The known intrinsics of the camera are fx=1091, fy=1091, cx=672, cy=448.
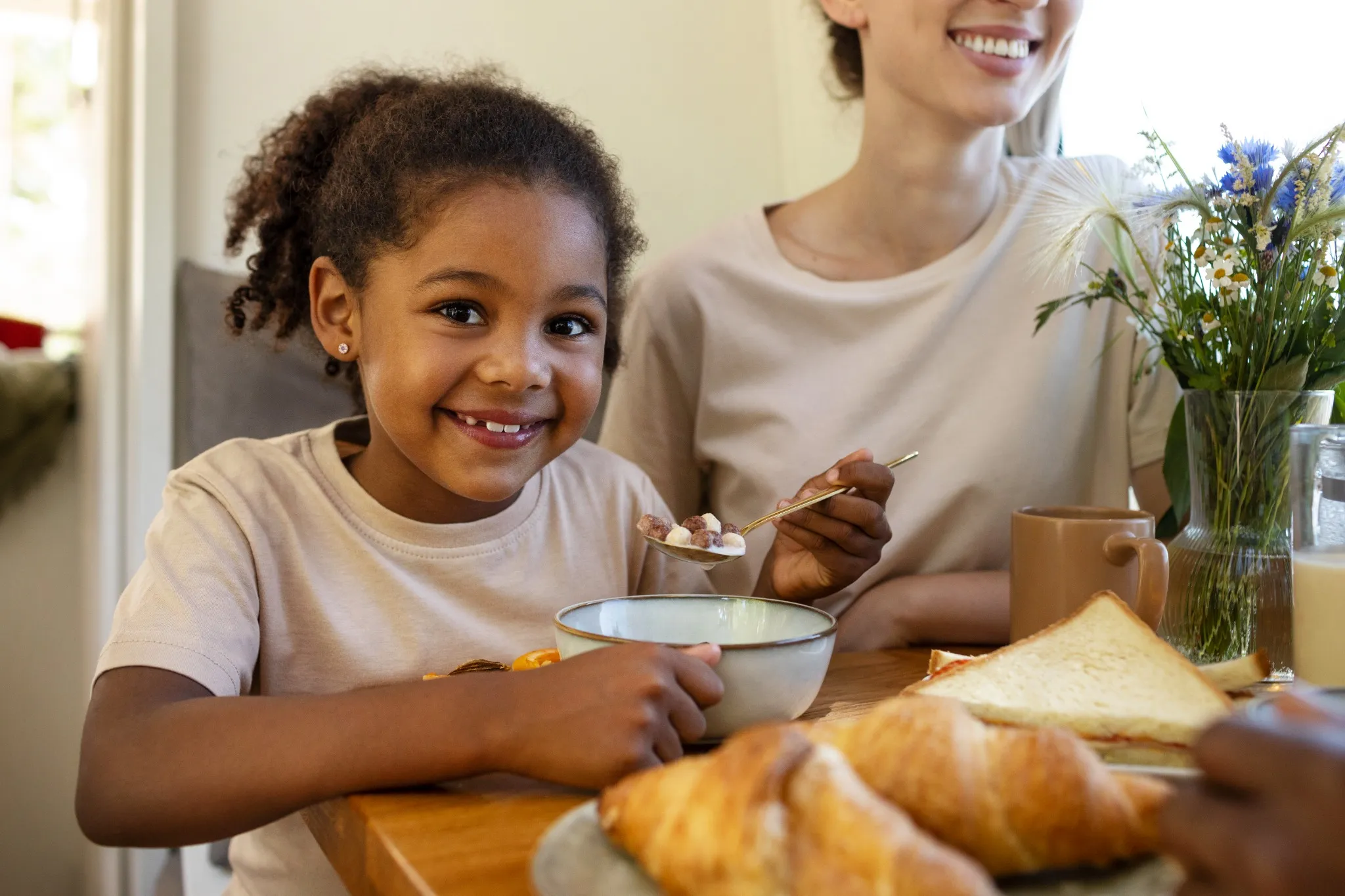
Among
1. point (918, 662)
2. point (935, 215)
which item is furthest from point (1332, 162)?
point (935, 215)

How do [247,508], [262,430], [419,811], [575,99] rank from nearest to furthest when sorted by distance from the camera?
1. [419,811]
2. [247,508]
3. [262,430]
4. [575,99]

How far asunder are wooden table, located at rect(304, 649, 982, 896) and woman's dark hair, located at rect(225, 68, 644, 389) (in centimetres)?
56

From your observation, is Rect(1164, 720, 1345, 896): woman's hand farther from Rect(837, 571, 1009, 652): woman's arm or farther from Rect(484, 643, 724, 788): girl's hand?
Rect(837, 571, 1009, 652): woman's arm

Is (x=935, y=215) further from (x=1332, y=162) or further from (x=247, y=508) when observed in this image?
(x=247, y=508)

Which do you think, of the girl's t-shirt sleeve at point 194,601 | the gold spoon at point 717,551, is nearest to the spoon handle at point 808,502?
the gold spoon at point 717,551

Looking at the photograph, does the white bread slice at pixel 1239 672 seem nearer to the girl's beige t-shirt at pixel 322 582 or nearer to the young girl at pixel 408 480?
the young girl at pixel 408 480

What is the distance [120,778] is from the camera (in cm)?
69

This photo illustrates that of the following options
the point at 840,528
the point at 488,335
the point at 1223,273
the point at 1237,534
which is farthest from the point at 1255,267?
the point at 488,335

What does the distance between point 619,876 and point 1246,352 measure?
0.69 metres

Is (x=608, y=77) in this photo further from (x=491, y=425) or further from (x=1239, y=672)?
(x=1239, y=672)

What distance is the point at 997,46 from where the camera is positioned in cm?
133

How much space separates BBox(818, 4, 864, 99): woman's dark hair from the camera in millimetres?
1660

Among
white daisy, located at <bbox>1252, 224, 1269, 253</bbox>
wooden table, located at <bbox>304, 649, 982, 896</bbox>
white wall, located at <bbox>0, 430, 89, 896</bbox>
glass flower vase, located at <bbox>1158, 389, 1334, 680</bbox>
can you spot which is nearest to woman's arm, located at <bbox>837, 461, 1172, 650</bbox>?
glass flower vase, located at <bbox>1158, 389, 1334, 680</bbox>

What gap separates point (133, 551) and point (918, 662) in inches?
57.4
